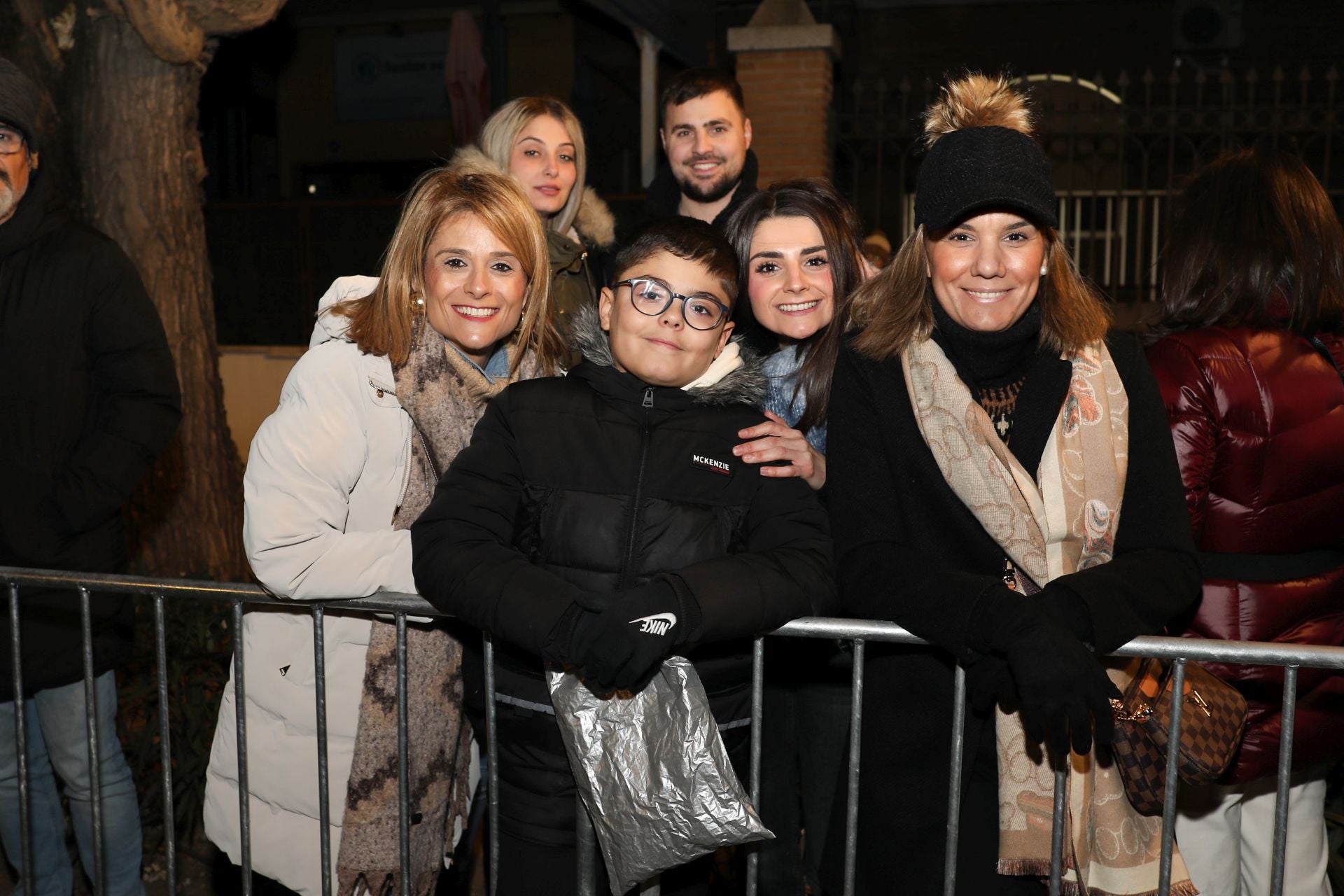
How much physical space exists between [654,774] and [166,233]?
449cm

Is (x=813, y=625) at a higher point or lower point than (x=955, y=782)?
higher

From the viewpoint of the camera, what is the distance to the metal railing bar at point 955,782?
92.4 inches

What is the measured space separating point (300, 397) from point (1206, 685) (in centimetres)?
207

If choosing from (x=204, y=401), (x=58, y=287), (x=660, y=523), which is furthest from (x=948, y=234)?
(x=204, y=401)

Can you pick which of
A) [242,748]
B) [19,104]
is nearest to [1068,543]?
[242,748]

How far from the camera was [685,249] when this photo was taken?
2.63 metres

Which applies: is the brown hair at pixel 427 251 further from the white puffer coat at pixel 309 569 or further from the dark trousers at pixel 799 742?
the dark trousers at pixel 799 742

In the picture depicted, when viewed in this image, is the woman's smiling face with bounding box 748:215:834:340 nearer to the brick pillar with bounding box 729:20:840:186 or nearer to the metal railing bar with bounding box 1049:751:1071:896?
the metal railing bar with bounding box 1049:751:1071:896

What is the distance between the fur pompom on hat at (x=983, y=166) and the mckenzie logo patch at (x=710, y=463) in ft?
2.23

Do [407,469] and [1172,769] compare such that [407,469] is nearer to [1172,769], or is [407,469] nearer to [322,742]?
[322,742]

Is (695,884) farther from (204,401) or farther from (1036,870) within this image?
(204,401)

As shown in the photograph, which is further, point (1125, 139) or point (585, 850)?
point (1125, 139)

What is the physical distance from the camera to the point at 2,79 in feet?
10.5

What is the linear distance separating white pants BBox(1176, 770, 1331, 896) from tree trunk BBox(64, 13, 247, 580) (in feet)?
14.5
